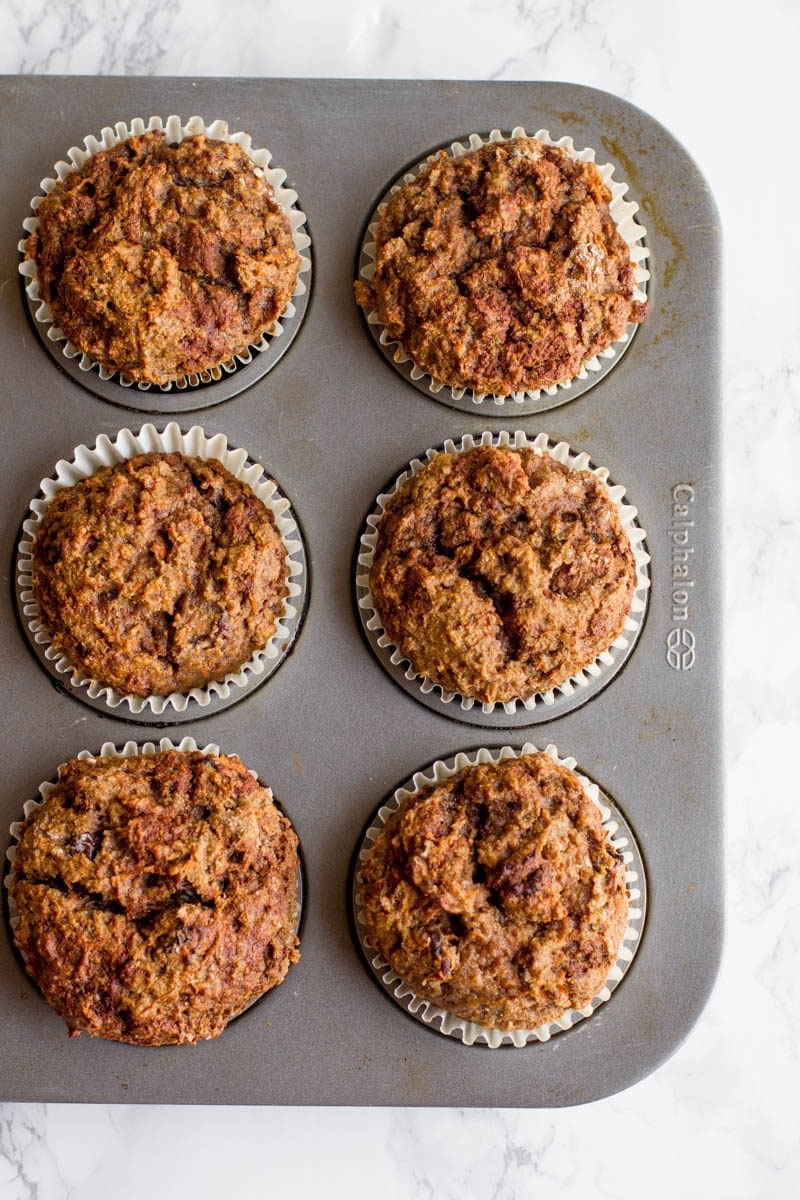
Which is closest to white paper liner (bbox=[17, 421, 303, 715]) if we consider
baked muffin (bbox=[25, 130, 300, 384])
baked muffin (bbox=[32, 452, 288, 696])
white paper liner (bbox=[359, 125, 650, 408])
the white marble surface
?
baked muffin (bbox=[32, 452, 288, 696])

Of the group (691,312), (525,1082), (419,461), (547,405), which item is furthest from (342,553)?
(525,1082)

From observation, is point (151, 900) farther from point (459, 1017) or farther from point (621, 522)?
point (621, 522)

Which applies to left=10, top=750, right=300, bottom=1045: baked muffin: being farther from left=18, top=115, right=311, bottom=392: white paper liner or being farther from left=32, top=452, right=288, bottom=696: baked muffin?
left=18, top=115, right=311, bottom=392: white paper liner

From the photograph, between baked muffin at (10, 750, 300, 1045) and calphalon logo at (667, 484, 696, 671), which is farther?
calphalon logo at (667, 484, 696, 671)

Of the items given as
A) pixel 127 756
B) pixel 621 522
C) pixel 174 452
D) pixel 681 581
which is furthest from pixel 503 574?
pixel 127 756

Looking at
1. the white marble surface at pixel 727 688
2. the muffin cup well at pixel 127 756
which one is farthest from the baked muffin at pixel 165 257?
the muffin cup well at pixel 127 756

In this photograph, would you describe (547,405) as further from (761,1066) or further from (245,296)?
(761,1066)
